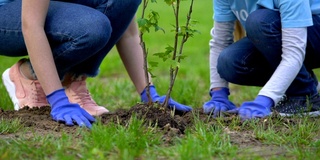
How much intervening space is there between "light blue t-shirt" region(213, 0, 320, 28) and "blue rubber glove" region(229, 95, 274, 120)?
0.41m

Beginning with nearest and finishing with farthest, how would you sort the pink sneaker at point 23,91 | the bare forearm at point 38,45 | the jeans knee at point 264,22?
the bare forearm at point 38,45, the jeans knee at point 264,22, the pink sneaker at point 23,91

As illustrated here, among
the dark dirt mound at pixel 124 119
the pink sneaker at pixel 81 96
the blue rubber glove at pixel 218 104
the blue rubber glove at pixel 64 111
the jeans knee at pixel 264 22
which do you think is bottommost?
the blue rubber glove at pixel 218 104

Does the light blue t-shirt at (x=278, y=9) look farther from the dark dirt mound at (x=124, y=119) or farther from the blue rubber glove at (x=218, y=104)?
the dark dirt mound at (x=124, y=119)

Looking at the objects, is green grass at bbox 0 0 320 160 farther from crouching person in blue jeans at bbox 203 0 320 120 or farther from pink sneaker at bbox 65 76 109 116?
pink sneaker at bbox 65 76 109 116

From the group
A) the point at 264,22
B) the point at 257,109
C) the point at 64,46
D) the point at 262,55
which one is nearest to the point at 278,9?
the point at 264,22

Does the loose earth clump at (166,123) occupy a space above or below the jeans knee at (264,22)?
below

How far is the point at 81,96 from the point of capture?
12.8ft

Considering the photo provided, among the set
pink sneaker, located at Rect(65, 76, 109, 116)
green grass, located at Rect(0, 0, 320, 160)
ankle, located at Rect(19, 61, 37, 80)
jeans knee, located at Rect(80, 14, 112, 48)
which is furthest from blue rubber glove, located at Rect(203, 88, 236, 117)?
ankle, located at Rect(19, 61, 37, 80)

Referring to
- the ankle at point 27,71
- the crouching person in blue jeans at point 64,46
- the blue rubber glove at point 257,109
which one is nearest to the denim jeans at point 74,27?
the crouching person in blue jeans at point 64,46

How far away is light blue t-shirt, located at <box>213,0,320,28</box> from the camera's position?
344cm

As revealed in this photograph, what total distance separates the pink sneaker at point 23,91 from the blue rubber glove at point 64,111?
502 mm

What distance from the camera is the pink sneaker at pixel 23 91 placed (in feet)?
12.4

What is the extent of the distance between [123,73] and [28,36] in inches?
127

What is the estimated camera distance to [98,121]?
3.08 meters
